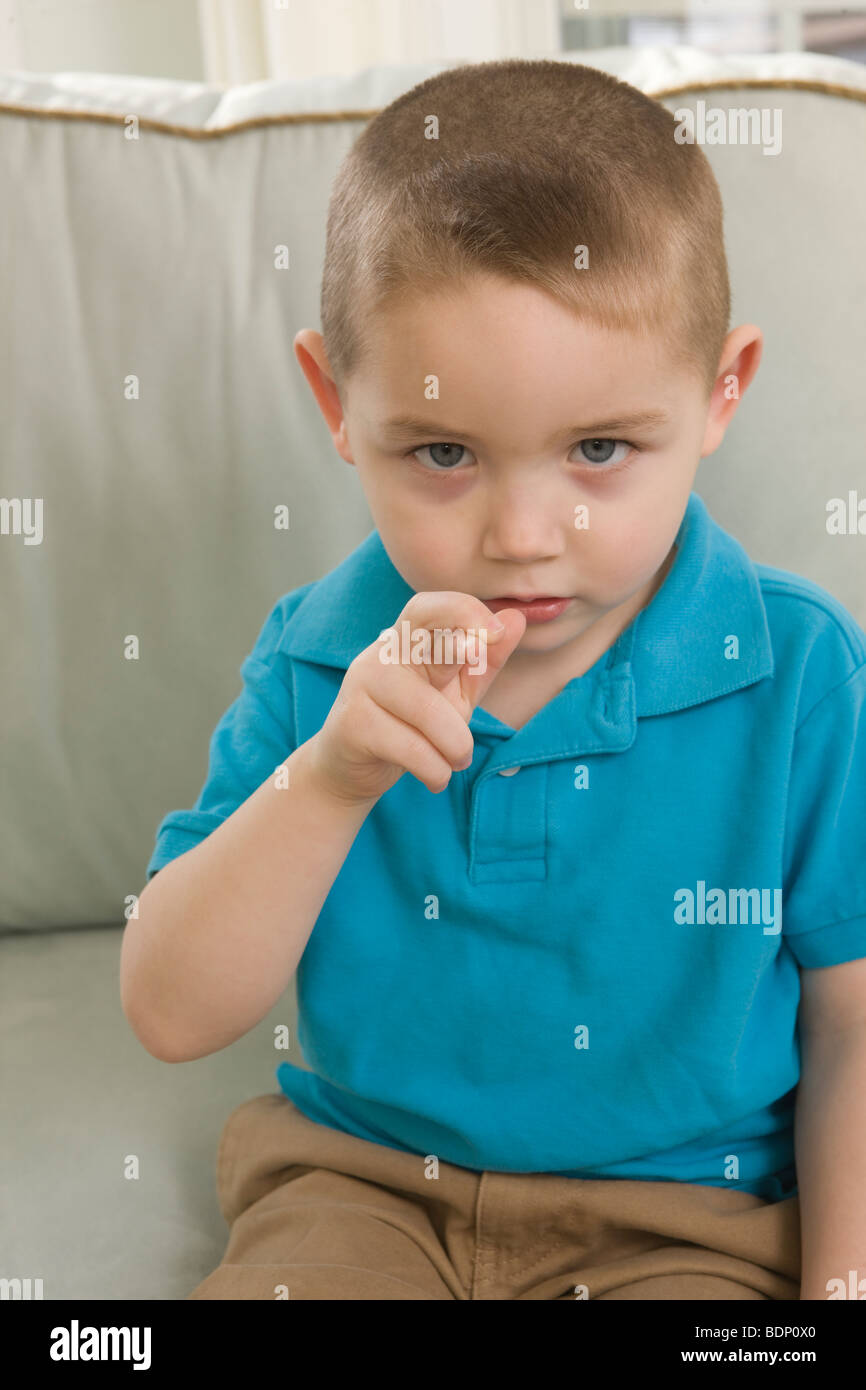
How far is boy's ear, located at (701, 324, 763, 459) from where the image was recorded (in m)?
0.72

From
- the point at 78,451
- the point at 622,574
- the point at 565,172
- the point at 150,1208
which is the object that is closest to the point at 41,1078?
the point at 150,1208

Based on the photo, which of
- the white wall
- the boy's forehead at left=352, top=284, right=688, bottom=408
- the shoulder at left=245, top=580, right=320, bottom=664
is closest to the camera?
the boy's forehead at left=352, top=284, right=688, bottom=408

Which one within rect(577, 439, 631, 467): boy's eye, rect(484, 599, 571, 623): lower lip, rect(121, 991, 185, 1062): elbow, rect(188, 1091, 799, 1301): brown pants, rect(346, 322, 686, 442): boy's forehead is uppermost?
rect(346, 322, 686, 442): boy's forehead

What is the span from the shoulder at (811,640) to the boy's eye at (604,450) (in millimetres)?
168

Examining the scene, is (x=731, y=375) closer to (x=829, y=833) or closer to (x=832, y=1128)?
(x=829, y=833)

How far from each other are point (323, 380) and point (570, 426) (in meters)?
0.19

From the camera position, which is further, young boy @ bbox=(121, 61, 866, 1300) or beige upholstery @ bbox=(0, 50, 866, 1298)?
beige upholstery @ bbox=(0, 50, 866, 1298)

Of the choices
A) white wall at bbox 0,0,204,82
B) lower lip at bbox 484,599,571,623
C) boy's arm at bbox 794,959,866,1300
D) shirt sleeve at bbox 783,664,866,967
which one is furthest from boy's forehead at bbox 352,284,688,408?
white wall at bbox 0,0,204,82

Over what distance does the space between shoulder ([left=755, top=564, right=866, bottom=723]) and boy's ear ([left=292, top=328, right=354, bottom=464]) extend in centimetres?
26

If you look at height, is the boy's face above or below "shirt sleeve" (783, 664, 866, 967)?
above

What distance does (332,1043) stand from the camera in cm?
78

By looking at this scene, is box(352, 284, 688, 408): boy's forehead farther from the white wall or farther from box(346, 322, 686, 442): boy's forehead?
the white wall

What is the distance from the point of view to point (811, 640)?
748mm
